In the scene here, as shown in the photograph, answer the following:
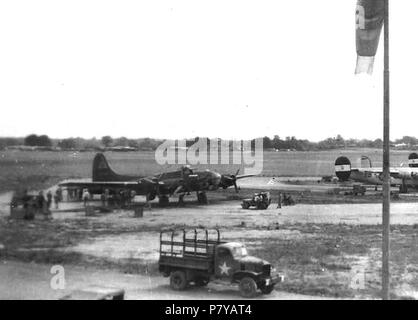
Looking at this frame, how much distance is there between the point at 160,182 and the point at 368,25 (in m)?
21.8

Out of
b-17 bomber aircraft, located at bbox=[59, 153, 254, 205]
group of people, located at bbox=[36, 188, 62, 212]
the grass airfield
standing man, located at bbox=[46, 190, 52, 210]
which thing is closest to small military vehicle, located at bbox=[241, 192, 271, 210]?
b-17 bomber aircraft, located at bbox=[59, 153, 254, 205]

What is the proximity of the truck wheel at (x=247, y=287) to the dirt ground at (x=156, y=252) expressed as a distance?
258 mm

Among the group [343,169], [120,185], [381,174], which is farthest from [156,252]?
[343,169]

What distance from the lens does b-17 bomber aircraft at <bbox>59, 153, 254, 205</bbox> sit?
28.7 meters

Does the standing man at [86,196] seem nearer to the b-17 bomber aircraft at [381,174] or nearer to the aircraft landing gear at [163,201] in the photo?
the aircraft landing gear at [163,201]

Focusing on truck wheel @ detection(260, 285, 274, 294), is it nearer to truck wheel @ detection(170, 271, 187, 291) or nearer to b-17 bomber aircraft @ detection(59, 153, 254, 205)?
truck wheel @ detection(170, 271, 187, 291)

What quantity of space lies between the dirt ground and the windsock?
673cm

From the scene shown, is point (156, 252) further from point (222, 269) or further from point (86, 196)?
point (86, 196)

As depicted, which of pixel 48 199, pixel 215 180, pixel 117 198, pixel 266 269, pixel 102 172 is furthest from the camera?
pixel 215 180

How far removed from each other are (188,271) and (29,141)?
25.5 ft

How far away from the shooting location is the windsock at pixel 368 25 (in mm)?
11219

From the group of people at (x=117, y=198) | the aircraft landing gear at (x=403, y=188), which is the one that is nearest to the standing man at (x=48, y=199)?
the group of people at (x=117, y=198)

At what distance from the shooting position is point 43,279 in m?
13.8

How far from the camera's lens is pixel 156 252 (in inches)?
680
